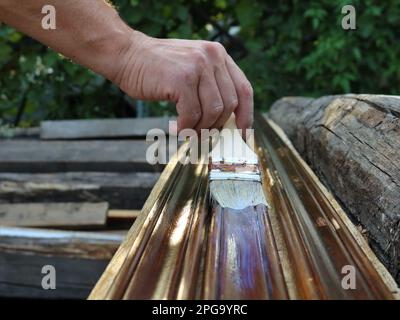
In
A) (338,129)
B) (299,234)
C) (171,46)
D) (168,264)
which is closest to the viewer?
(168,264)

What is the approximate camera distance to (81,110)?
430cm

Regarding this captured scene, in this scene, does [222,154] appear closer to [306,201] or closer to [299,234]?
[306,201]

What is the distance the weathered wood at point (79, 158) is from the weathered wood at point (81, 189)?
0.57 ft

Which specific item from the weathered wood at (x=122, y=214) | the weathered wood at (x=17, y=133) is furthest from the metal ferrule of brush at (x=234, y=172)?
the weathered wood at (x=17, y=133)

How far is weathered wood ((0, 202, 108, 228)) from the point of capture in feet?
7.16

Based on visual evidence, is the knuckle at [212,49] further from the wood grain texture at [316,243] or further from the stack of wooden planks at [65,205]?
the stack of wooden planks at [65,205]

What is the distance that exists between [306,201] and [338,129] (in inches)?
14.4

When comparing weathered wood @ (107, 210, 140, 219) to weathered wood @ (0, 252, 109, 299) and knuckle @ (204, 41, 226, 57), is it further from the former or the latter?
knuckle @ (204, 41, 226, 57)

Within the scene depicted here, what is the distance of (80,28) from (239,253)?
24.1 inches

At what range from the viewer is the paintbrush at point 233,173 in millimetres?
1021

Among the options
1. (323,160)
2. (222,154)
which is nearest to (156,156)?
(323,160)

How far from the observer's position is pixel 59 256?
6.59 ft

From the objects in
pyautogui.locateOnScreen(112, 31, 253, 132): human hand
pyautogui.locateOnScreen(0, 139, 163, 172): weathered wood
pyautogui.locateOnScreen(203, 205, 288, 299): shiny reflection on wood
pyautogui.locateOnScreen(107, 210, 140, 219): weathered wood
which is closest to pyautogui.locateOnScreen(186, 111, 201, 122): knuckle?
pyautogui.locateOnScreen(112, 31, 253, 132): human hand

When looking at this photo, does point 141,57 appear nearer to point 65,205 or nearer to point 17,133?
point 65,205
